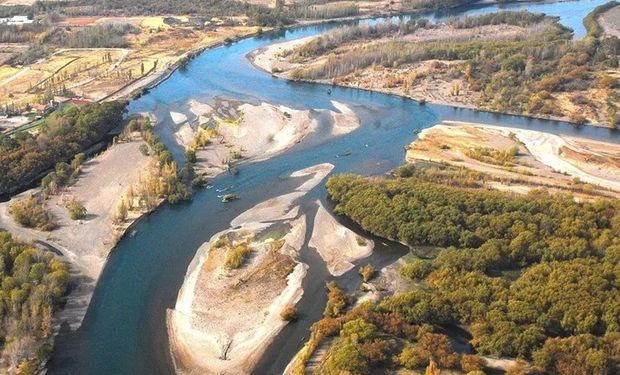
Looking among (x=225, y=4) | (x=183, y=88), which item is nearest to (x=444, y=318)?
(x=183, y=88)

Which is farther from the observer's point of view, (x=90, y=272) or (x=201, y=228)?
(x=201, y=228)

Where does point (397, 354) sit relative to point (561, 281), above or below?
below

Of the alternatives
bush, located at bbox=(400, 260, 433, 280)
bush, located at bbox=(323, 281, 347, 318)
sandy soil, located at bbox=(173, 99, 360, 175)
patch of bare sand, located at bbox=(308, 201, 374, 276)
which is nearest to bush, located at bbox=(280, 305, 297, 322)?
bush, located at bbox=(323, 281, 347, 318)

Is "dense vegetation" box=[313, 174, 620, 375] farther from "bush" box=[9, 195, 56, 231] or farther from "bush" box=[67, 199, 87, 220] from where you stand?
"bush" box=[9, 195, 56, 231]

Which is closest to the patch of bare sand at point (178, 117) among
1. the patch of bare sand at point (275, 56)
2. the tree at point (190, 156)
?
the tree at point (190, 156)

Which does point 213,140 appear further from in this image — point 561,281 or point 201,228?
point 561,281
